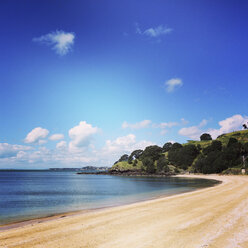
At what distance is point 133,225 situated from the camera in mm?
14328

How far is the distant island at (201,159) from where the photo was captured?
105m

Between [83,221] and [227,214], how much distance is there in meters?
11.6

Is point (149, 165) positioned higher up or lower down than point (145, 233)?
lower down

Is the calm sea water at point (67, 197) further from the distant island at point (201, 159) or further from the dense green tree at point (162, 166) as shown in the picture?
the dense green tree at point (162, 166)

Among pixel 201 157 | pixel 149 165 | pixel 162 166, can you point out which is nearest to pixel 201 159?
pixel 201 157

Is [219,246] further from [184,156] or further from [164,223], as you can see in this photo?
[184,156]

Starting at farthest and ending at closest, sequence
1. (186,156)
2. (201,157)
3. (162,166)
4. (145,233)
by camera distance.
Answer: (162,166) → (186,156) → (201,157) → (145,233)

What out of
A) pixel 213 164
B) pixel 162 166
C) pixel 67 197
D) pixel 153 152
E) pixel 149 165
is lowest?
pixel 162 166

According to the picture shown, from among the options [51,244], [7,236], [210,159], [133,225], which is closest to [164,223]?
[133,225]

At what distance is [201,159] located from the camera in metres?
120

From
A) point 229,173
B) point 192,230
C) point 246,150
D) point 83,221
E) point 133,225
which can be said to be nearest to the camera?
point 192,230

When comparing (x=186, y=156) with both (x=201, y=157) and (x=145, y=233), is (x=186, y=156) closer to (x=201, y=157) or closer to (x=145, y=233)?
(x=201, y=157)

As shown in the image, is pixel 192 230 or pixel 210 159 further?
pixel 210 159

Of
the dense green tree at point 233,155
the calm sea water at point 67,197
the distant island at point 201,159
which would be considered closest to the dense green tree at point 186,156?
the distant island at point 201,159
